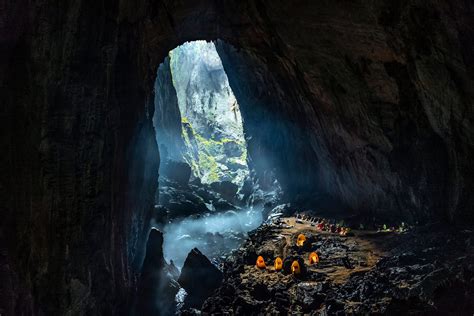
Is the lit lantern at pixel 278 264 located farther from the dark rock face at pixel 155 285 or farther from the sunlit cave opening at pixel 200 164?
the sunlit cave opening at pixel 200 164

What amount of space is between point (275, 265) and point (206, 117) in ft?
327

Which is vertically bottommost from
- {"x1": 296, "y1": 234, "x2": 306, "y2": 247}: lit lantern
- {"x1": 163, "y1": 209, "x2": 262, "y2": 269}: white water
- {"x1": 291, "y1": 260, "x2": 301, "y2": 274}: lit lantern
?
{"x1": 163, "y1": 209, "x2": 262, "y2": 269}: white water

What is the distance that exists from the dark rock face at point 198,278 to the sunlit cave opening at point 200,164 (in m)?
8.48

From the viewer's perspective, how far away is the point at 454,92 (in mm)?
17719

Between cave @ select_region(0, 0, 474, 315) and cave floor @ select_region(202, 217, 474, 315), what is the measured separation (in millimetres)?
80

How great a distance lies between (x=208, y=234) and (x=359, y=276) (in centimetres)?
3314

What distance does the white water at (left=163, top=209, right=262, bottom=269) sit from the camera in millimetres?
45125

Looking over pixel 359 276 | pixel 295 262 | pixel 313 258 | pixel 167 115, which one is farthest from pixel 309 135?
pixel 167 115

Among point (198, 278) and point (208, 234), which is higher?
point (198, 278)

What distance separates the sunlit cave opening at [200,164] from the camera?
48938 mm

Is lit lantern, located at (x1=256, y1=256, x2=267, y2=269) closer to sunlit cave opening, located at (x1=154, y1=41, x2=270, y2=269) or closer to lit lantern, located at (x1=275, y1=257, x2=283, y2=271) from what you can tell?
lit lantern, located at (x1=275, y1=257, x2=283, y2=271)

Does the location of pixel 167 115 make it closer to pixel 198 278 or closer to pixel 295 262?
pixel 198 278

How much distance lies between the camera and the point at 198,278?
29328 mm

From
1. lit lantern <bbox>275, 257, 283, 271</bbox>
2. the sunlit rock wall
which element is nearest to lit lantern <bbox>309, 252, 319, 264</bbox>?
lit lantern <bbox>275, 257, 283, 271</bbox>
